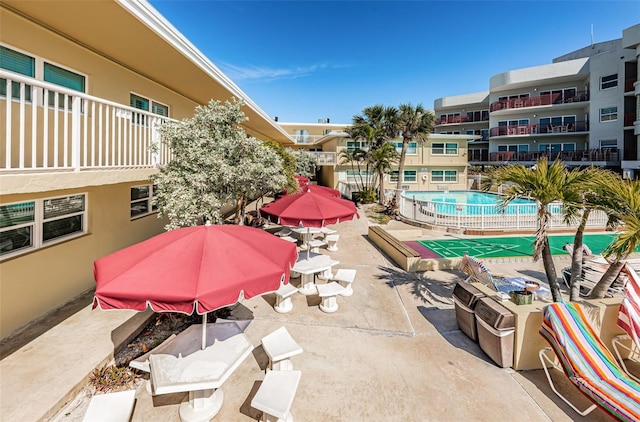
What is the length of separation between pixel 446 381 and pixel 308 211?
15.1 ft

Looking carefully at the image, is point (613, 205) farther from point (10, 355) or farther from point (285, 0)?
point (285, 0)

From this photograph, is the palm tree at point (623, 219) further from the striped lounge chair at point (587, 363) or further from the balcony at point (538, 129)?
the balcony at point (538, 129)

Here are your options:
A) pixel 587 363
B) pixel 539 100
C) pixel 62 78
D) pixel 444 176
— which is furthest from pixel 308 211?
pixel 539 100

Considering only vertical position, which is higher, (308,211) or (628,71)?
(628,71)

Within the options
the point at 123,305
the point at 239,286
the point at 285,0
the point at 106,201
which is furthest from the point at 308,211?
Answer: the point at 285,0

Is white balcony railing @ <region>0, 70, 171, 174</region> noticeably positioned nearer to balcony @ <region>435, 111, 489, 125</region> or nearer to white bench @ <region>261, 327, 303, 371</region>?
white bench @ <region>261, 327, 303, 371</region>

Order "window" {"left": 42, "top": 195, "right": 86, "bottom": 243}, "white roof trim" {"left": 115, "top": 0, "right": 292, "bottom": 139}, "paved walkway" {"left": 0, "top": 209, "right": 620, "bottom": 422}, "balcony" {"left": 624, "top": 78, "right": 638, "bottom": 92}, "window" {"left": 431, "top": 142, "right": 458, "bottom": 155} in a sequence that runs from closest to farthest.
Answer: "paved walkway" {"left": 0, "top": 209, "right": 620, "bottom": 422} → "white roof trim" {"left": 115, "top": 0, "right": 292, "bottom": 139} → "window" {"left": 42, "top": 195, "right": 86, "bottom": 243} → "balcony" {"left": 624, "top": 78, "right": 638, "bottom": 92} → "window" {"left": 431, "top": 142, "right": 458, "bottom": 155}

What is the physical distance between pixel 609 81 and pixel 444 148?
16602 mm

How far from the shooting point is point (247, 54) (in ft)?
98.7

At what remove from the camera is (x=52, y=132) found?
6594 millimetres

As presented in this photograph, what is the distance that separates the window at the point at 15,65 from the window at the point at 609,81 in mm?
42943

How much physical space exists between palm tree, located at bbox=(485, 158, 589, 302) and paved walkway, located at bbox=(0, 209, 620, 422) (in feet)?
7.59

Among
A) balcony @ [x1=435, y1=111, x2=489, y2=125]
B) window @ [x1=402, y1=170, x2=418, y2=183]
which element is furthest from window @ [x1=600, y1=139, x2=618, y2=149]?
window @ [x1=402, y1=170, x2=418, y2=183]

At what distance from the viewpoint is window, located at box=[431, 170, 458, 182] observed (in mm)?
33500
